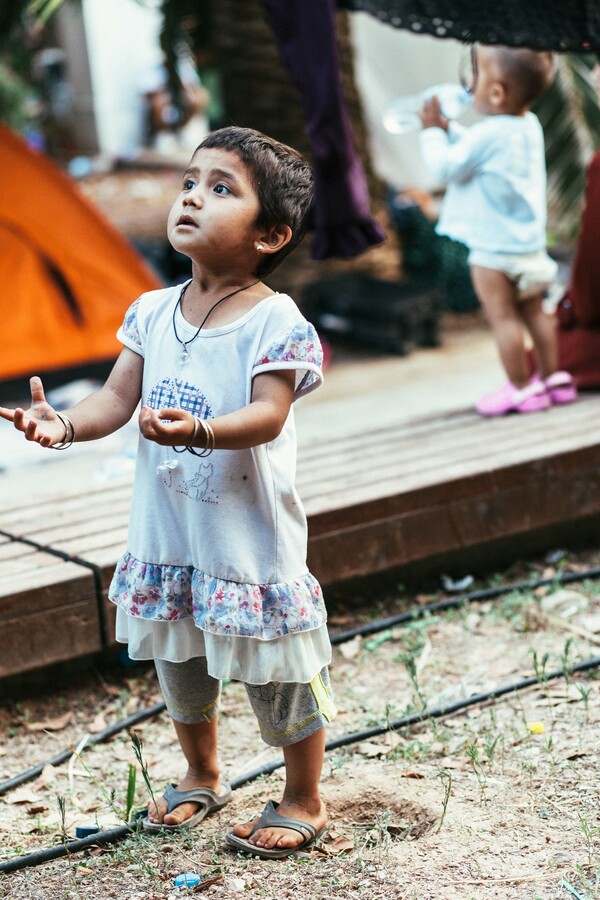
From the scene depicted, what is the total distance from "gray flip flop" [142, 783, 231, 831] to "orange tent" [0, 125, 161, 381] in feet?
14.7

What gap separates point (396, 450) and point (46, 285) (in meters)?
3.40

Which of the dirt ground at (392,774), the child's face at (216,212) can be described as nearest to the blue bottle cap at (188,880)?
the dirt ground at (392,774)

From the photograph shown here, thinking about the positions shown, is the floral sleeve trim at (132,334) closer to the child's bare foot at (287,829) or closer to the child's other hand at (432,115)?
the child's bare foot at (287,829)

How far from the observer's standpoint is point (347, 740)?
9.33ft

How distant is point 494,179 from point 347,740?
238 cm

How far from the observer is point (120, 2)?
63.3ft

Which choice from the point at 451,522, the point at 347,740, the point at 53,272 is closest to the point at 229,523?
the point at 347,740

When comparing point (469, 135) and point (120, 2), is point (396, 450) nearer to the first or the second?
point (469, 135)

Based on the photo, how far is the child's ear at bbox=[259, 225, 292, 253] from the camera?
2.26 m

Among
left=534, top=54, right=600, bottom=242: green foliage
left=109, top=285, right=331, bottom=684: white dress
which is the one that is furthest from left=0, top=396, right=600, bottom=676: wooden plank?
left=534, top=54, right=600, bottom=242: green foliage

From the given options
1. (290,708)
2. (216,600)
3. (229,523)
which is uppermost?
(229,523)

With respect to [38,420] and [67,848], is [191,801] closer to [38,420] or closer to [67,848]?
[67,848]

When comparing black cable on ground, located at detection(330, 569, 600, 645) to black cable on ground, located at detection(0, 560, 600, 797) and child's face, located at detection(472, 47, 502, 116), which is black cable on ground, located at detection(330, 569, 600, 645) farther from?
child's face, located at detection(472, 47, 502, 116)

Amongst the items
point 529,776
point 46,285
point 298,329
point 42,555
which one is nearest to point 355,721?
point 529,776
